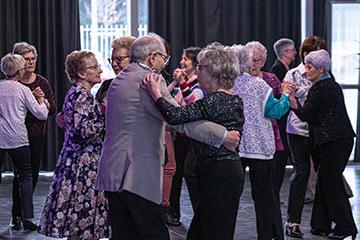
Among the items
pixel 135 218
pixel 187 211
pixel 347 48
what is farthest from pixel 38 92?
pixel 347 48

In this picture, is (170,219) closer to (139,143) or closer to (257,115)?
(257,115)

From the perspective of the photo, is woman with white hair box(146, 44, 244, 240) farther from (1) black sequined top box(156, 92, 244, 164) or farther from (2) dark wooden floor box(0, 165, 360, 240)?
(2) dark wooden floor box(0, 165, 360, 240)

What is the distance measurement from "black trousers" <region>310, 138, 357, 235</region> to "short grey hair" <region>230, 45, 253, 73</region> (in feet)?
3.16

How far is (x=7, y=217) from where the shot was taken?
7.27 meters

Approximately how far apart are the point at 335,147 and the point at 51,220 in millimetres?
2018

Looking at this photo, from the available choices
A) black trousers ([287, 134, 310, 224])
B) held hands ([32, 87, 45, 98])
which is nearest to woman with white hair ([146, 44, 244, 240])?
black trousers ([287, 134, 310, 224])

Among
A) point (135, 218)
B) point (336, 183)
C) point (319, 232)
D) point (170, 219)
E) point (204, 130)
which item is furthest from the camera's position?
point (170, 219)

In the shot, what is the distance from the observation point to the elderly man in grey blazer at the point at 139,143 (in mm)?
4305

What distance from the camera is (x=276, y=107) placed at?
5496mm

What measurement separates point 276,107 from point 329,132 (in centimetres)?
77

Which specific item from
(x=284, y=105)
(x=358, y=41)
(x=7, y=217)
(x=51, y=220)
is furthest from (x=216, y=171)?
(x=358, y=41)

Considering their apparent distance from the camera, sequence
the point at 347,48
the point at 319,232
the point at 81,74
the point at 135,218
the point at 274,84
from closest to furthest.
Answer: the point at 135,218, the point at 81,74, the point at 274,84, the point at 319,232, the point at 347,48

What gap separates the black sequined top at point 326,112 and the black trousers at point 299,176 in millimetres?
319

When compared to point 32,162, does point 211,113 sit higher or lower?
higher
